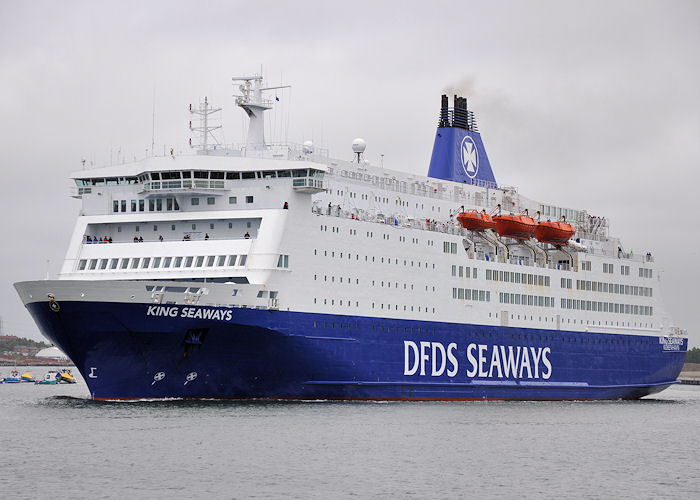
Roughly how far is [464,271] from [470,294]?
937 mm

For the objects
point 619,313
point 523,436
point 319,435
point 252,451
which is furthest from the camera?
point 619,313

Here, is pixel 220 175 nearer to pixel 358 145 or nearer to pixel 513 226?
pixel 358 145

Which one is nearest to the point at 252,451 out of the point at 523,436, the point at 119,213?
the point at 523,436

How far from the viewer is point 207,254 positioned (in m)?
38.5

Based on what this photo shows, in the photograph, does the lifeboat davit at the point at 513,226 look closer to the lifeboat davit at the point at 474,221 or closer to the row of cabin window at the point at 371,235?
the lifeboat davit at the point at 474,221

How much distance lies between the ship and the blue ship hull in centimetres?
6

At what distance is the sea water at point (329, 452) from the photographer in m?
24.5

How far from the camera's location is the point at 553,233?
5066 centimetres

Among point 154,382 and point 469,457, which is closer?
point 469,457

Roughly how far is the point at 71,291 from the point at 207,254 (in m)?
4.92

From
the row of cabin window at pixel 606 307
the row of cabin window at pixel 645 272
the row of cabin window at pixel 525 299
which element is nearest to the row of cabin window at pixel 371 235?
the row of cabin window at pixel 525 299

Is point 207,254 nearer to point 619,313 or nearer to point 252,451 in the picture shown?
point 252,451

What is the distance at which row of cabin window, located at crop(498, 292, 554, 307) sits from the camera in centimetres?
4759

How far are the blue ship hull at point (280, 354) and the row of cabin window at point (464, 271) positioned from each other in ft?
6.71
